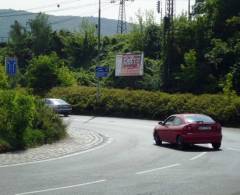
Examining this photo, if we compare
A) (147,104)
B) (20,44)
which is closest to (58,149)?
(147,104)

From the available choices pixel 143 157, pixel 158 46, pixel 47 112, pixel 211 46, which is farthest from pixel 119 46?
pixel 143 157

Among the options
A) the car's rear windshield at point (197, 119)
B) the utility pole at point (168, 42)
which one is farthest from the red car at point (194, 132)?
the utility pole at point (168, 42)

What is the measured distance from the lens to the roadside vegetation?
26.8 meters

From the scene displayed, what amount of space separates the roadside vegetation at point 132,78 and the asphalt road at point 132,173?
372 cm

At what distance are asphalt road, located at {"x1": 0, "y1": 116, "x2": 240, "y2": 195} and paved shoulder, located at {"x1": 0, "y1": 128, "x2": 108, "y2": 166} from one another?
0.83 metres

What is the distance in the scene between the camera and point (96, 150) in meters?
23.7

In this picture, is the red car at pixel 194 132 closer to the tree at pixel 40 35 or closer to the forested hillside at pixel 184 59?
the forested hillside at pixel 184 59

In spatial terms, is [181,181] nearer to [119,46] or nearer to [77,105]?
[77,105]

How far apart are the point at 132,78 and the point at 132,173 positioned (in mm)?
59516

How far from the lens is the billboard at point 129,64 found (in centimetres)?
6919

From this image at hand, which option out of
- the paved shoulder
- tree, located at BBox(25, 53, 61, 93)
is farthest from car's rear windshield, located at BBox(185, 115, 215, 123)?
tree, located at BBox(25, 53, 61, 93)

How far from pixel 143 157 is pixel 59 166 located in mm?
3798

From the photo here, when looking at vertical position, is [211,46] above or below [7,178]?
above

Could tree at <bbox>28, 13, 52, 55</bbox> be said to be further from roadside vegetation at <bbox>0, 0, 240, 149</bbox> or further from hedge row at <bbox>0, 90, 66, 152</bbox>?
hedge row at <bbox>0, 90, 66, 152</bbox>
